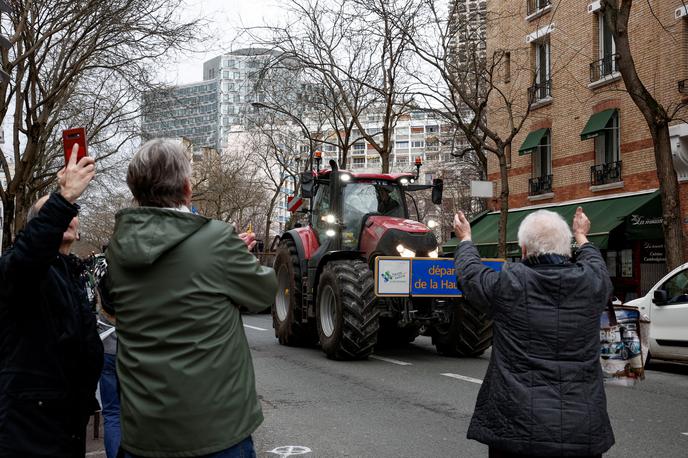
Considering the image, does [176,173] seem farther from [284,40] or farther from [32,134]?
[284,40]

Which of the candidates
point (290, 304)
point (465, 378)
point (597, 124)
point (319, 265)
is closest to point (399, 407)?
point (465, 378)

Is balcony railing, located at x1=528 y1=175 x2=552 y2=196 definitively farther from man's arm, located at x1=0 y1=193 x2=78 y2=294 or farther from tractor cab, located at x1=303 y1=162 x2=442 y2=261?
man's arm, located at x1=0 y1=193 x2=78 y2=294

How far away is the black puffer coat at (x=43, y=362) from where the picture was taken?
9.20 feet

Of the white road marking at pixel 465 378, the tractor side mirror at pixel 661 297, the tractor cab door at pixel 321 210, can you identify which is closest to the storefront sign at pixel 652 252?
the tractor side mirror at pixel 661 297

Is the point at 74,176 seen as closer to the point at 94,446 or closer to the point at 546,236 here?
the point at 546,236

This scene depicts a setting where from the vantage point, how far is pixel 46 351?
290 cm

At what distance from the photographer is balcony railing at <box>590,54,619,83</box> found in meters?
20.8

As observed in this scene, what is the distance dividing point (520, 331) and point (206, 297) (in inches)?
59.0

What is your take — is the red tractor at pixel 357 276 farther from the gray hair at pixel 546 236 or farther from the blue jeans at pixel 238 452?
the blue jeans at pixel 238 452

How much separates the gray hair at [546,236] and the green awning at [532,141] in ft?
67.7

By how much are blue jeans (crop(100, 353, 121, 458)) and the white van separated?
27.6 feet

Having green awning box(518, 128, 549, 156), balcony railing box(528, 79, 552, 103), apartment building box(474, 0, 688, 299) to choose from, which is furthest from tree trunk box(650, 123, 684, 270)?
green awning box(518, 128, 549, 156)

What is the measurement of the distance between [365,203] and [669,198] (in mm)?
5860

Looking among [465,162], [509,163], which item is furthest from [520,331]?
[465,162]
